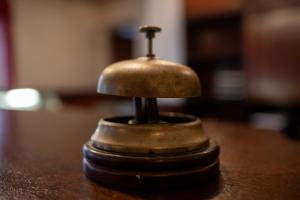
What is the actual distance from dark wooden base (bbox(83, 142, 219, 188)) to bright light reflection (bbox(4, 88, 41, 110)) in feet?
14.0

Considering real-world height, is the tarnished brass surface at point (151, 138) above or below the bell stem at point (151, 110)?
below

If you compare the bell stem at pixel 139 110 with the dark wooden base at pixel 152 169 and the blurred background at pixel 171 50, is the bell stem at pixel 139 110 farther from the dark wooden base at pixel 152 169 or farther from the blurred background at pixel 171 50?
the blurred background at pixel 171 50

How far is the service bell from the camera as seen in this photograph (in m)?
0.46

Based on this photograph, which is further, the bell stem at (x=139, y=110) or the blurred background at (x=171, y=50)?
the blurred background at (x=171, y=50)

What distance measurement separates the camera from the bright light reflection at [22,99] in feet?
14.8

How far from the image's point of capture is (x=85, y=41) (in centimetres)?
533

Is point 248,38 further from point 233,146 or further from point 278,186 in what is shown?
point 278,186

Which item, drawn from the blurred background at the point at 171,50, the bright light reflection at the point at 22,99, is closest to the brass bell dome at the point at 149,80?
the blurred background at the point at 171,50

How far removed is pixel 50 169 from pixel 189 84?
0.96ft

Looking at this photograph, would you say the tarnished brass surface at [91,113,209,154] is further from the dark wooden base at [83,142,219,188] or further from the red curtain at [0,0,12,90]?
the red curtain at [0,0,12,90]

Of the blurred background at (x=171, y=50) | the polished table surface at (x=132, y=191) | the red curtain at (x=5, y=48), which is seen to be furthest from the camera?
the red curtain at (x=5, y=48)

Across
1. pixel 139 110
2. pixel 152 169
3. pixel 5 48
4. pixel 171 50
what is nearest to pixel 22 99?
pixel 5 48

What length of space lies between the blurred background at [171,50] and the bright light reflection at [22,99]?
13 mm

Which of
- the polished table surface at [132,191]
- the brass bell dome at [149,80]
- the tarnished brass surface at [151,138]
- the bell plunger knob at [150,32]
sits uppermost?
the bell plunger knob at [150,32]
